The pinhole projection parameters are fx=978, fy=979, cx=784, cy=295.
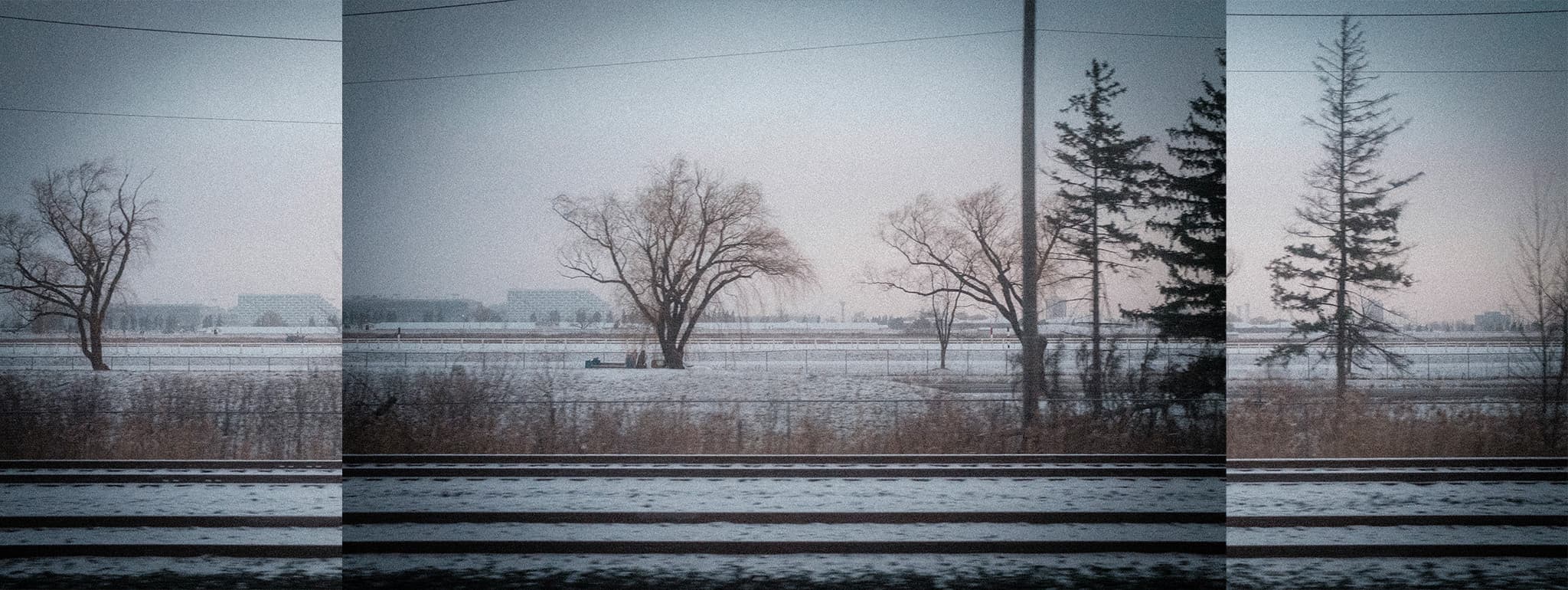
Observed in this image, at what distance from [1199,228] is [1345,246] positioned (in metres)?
8.06

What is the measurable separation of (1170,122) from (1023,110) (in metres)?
2.07

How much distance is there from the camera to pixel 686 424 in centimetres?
868

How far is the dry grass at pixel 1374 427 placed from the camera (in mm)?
10750

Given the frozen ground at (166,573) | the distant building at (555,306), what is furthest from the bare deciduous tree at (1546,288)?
the frozen ground at (166,573)

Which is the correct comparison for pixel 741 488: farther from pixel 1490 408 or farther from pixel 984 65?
pixel 1490 408

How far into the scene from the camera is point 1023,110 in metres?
7.77

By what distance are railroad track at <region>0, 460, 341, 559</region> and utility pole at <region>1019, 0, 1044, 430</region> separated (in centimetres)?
515


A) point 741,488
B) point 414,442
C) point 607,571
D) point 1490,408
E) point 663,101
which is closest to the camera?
point 607,571

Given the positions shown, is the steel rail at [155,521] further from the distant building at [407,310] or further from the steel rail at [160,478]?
the distant building at [407,310]

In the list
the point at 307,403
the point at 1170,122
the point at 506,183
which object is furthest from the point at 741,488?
the point at 307,403

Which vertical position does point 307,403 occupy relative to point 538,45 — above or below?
below

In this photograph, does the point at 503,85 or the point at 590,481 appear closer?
the point at 590,481

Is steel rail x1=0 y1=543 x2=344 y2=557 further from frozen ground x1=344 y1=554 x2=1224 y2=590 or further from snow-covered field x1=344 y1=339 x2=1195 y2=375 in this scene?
snow-covered field x1=344 y1=339 x2=1195 y2=375

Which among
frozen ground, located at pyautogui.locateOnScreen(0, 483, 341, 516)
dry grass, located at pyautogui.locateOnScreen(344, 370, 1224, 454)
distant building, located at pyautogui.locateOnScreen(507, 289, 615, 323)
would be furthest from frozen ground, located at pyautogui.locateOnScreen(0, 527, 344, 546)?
distant building, located at pyautogui.locateOnScreen(507, 289, 615, 323)
